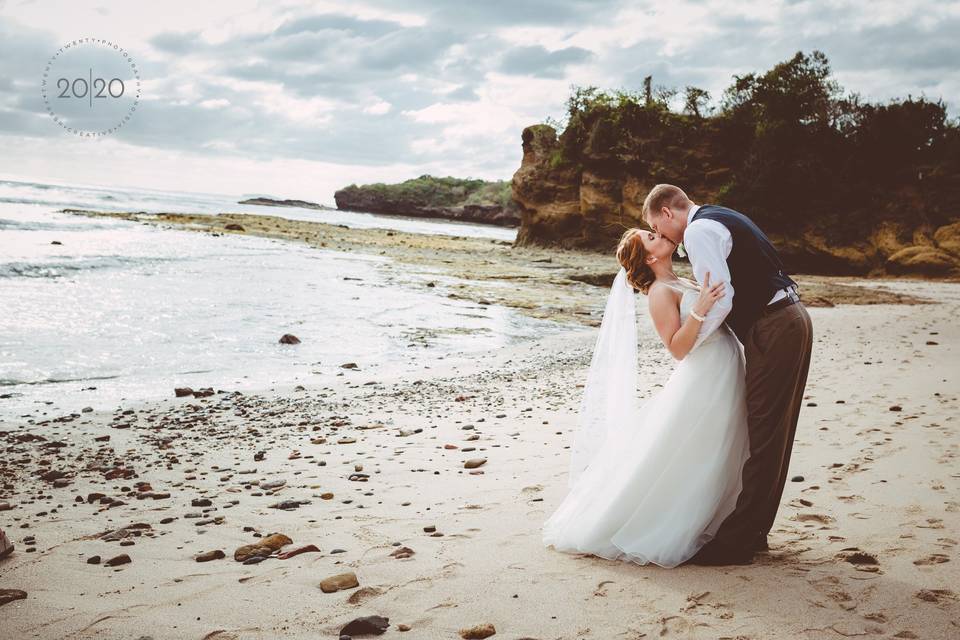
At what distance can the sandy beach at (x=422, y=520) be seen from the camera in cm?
362

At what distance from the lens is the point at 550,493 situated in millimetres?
5781

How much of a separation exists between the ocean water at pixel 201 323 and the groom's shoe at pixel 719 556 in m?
7.42

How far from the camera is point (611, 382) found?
197 inches

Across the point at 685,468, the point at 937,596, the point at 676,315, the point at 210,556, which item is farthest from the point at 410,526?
the point at 937,596

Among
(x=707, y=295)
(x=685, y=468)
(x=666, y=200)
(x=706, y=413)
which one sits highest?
(x=666, y=200)

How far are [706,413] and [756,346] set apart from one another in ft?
1.68

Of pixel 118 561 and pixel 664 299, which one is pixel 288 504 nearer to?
pixel 118 561

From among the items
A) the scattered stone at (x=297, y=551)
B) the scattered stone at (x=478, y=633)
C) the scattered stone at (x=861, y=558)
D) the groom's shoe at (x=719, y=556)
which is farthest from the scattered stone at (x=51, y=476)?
the scattered stone at (x=861, y=558)

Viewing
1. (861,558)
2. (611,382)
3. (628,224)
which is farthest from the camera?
(628,224)

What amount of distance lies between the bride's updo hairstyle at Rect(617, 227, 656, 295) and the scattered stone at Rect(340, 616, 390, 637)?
2.64 m

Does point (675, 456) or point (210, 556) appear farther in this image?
point (210, 556)

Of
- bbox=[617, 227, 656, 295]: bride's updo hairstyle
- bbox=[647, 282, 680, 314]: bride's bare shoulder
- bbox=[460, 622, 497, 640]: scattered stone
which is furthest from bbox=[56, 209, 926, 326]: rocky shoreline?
bbox=[460, 622, 497, 640]: scattered stone

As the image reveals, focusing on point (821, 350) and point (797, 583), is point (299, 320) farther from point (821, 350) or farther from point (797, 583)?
point (797, 583)

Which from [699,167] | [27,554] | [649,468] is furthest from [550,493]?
[699,167]
